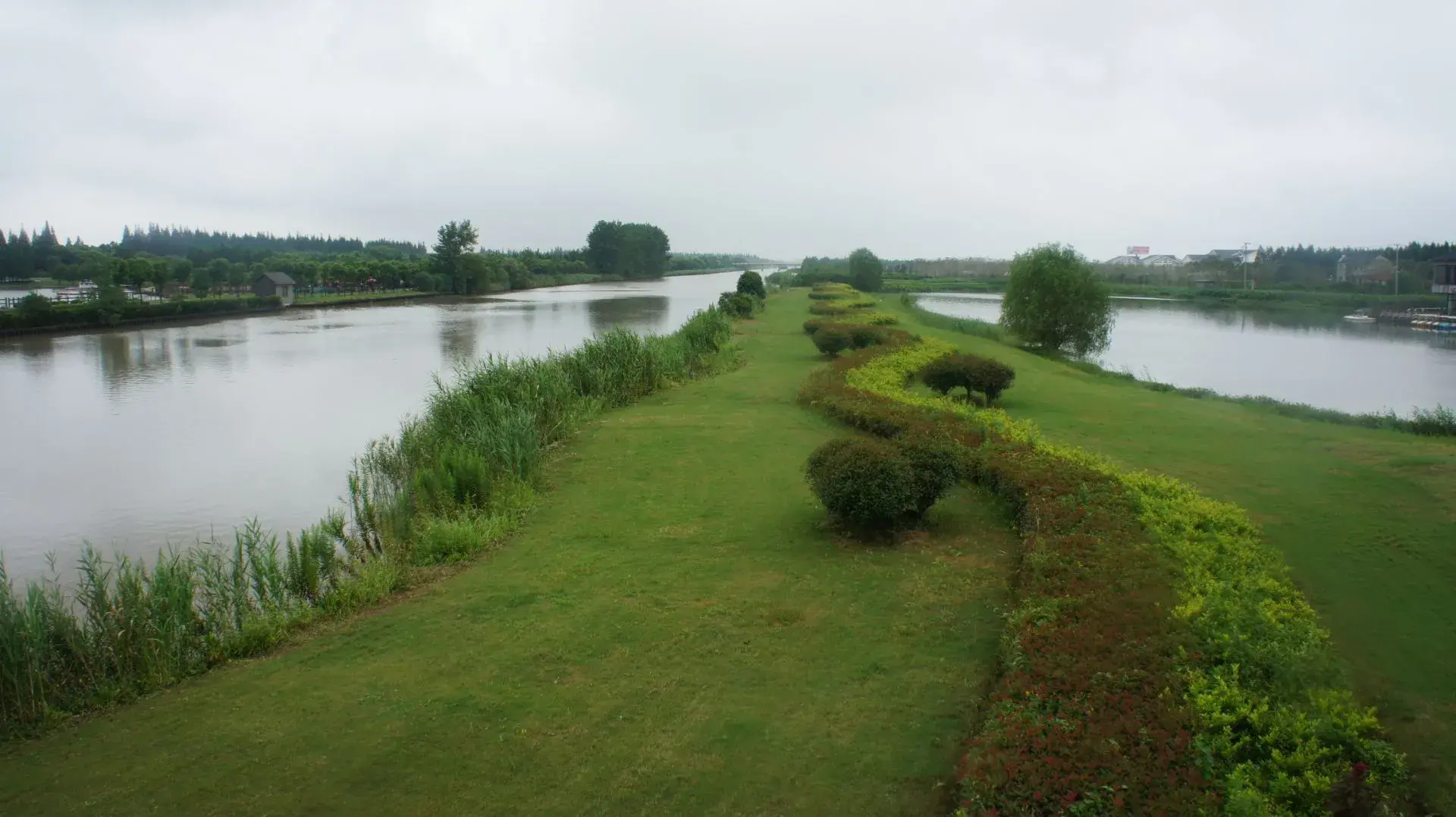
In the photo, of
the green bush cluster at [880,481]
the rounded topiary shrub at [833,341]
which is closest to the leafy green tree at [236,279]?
the rounded topiary shrub at [833,341]

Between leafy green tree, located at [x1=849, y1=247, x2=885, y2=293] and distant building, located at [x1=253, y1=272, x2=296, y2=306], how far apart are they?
3991cm

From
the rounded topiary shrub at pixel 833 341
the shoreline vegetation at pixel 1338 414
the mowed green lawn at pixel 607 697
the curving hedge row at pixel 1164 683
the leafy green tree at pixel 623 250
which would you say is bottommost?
the mowed green lawn at pixel 607 697

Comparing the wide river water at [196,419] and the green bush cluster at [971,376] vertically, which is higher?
the green bush cluster at [971,376]

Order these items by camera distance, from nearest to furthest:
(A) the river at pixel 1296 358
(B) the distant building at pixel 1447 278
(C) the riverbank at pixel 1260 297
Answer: (A) the river at pixel 1296 358, (B) the distant building at pixel 1447 278, (C) the riverbank at pixel 1260 297

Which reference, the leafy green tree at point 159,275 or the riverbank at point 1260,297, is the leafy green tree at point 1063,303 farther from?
the leafy green tree at point 159,275

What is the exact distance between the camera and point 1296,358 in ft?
92.4

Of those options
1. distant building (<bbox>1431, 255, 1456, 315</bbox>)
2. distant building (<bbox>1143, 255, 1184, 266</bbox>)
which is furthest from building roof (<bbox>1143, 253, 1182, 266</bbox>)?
distant building (<bbox>1431, 255, 1456, 315</bbox>)

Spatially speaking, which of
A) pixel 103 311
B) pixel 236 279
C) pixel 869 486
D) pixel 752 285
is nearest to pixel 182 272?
pixel 236 279

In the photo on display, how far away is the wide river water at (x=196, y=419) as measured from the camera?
10.8 meters

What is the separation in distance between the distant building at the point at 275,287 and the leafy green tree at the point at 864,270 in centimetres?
3991

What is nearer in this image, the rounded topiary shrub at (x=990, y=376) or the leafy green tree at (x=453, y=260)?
the rounded topiary shrub at (x=990, y=376)

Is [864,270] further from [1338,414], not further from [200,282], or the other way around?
[1338,414]

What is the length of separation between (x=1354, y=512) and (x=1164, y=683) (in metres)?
4.64

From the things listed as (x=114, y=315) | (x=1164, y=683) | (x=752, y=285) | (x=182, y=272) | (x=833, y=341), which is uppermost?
(x=182, y=272)
